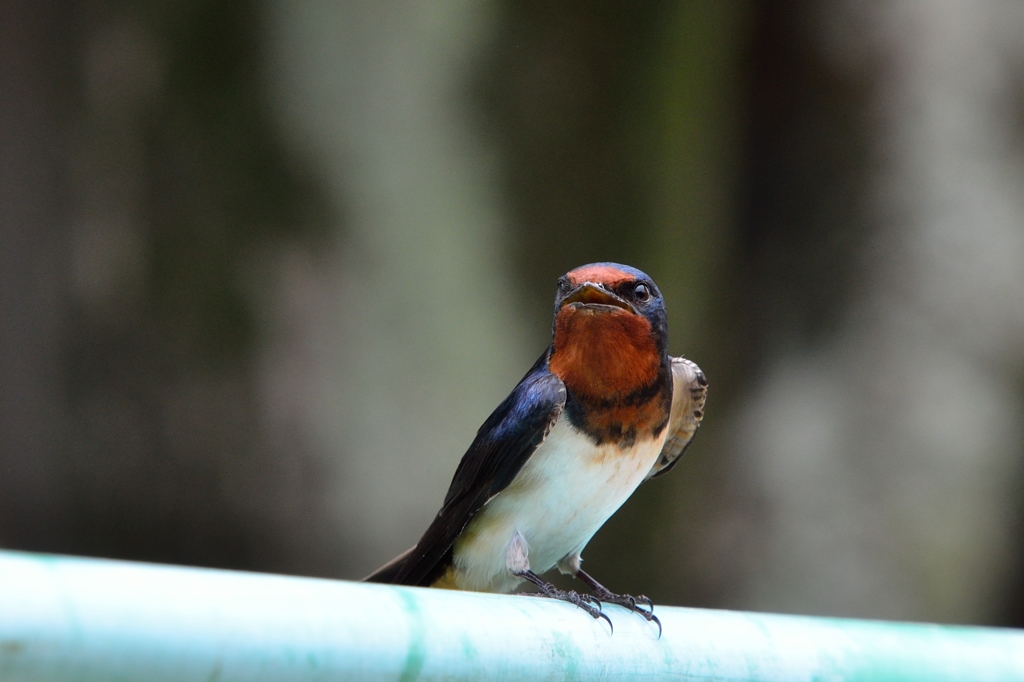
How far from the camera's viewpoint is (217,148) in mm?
2324

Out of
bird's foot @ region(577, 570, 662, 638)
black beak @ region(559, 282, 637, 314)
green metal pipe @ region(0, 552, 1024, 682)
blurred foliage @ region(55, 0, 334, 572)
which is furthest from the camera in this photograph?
blurred foliage @ region(55, 0, 334, 572)

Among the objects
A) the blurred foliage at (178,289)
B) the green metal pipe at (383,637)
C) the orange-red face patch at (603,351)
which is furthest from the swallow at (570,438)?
the blurred foliage at (178,289)

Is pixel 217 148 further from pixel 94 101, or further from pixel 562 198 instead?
pixel 562 198

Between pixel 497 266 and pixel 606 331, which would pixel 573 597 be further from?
pixel 497 266

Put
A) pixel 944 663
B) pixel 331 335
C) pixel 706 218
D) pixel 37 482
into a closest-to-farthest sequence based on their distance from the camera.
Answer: pixel 944 663 < pixel 37 482 < pixel 331 335 < pixel 706 218

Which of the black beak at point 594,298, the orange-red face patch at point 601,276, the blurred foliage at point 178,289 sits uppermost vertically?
the orange-red face patch at point 601,276

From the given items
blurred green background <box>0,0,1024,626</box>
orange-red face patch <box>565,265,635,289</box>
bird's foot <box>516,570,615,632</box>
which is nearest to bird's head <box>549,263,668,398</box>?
orange-red face patch <box>565,265,635,289</box>

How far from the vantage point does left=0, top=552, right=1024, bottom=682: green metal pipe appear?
1.56 feet

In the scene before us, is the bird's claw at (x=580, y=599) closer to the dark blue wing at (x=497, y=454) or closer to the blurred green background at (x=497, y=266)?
the dark blue wing at (x=497, y=454)

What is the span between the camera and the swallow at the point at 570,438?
1224 millimetres

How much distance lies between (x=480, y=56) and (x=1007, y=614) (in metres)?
1.83

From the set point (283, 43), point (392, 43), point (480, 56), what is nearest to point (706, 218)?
point (480, 56)

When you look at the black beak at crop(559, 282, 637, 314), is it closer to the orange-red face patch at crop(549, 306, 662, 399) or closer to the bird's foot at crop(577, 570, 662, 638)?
the orange-red face patch at crop(549, 306, 662, 399)

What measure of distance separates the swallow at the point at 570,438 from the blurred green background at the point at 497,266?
1.16 metres
